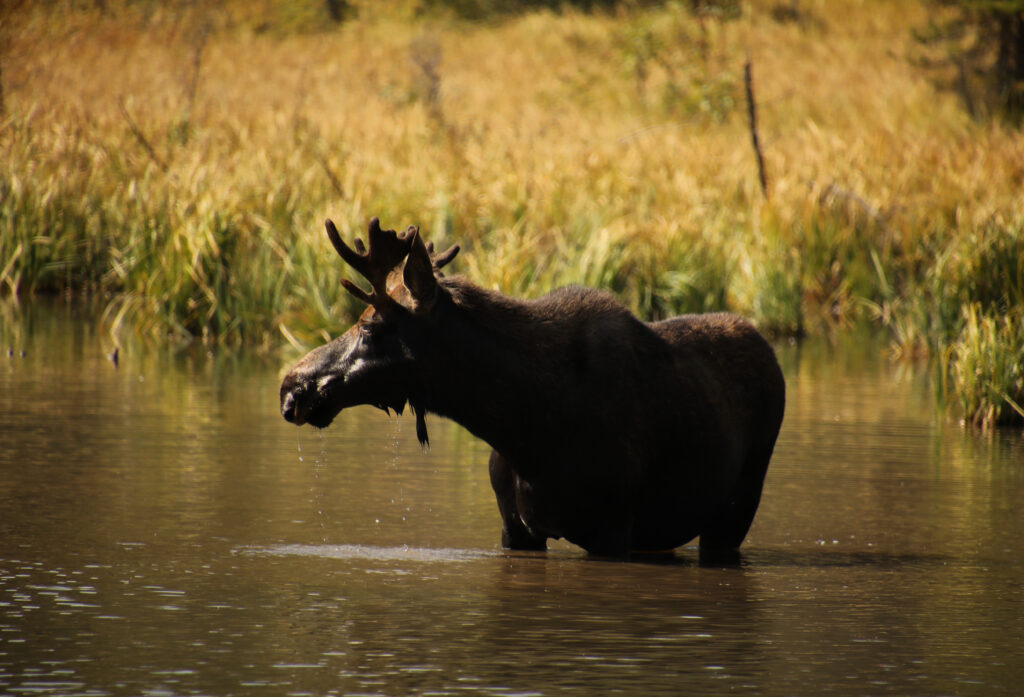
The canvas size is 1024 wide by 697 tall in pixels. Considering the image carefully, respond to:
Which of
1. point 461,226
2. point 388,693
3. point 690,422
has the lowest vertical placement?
point 388,693

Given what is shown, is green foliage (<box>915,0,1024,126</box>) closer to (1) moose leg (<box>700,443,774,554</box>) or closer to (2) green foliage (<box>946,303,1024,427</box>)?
(2) green foliage (<box>946,303,1024,427</box>)

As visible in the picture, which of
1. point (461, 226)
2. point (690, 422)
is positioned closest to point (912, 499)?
point (690, 422)

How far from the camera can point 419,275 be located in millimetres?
7531

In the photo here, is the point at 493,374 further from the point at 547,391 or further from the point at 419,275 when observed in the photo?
the point at 419,275

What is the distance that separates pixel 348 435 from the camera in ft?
40.6

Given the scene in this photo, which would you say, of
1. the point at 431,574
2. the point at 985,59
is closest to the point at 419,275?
the point at 431,574

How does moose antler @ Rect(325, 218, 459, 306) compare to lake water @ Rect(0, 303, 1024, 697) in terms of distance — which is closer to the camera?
lake water @ Rect(0, 303, 1024, 697)

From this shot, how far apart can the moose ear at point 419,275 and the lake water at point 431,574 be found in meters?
1.27

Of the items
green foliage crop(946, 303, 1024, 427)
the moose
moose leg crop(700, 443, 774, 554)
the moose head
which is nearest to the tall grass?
green foliage crop(946, 303, 1024, 427)

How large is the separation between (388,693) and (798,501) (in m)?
4.82

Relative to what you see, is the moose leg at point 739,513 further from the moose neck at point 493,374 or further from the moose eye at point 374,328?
the moose eye at point 374,328

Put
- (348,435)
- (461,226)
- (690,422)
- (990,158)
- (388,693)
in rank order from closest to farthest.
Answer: (388,693) < (690,422) < (348,435) < (461,226) < (990,158)

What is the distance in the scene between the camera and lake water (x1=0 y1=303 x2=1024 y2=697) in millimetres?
6105

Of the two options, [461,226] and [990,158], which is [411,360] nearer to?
[461,226]
